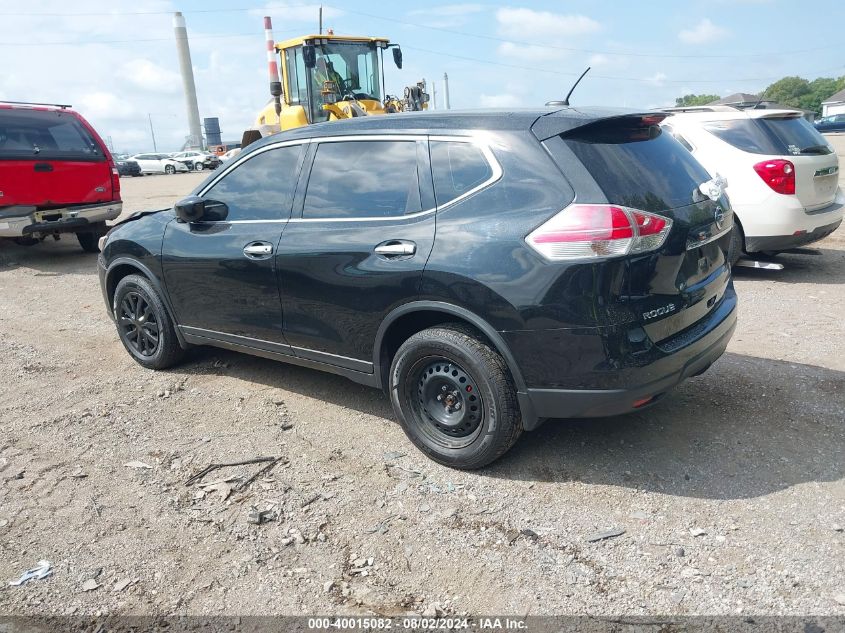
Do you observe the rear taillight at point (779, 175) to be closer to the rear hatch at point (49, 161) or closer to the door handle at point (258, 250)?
the door handle at point (258, 250)

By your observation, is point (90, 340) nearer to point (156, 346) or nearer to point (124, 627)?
point (156, 346)

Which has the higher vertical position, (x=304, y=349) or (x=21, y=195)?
(x=21, y=195)

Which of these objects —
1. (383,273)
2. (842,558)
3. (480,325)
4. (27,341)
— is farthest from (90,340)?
(842,558)

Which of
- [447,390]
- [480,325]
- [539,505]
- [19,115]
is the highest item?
[19,115]

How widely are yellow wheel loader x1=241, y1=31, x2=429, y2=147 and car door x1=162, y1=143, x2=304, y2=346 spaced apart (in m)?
8.67

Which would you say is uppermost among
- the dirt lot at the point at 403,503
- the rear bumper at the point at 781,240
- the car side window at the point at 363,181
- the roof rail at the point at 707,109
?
the roof rail at the point at 707,109

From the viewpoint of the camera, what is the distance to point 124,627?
8.59 ft

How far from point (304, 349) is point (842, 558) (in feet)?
9.56

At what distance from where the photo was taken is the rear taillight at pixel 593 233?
3043mm

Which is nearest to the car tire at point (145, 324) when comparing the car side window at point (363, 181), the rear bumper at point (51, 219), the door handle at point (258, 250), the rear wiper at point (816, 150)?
the door handle at point (258, 250)

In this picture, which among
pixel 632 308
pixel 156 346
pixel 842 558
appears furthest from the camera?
pixel 156 346

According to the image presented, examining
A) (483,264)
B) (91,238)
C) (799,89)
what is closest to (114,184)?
(91,238)

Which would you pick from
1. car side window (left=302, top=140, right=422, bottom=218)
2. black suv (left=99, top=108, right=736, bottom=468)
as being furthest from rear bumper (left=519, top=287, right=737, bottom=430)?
car side window (left=302, top=140, right=422, bottom=218)

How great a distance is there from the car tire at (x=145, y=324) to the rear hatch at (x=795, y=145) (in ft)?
19.2
